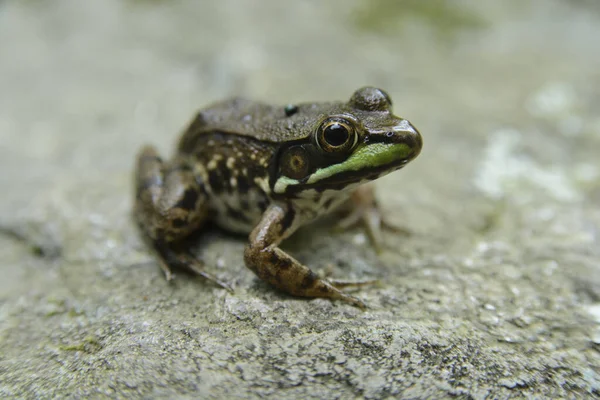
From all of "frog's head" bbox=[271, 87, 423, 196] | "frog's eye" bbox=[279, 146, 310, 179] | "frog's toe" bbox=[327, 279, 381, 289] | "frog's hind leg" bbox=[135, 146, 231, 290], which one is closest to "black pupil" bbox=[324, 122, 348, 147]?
"frog's head" bbox=[271, 87, 423, 196]

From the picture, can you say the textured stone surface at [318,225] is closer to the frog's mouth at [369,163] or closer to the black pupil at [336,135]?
the frog's mouth at [369,163]

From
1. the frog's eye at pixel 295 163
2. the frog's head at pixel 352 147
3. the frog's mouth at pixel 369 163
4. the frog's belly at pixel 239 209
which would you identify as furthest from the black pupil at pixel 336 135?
the frog's belly at pixel 239 209

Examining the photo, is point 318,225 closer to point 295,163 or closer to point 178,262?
point 295,163

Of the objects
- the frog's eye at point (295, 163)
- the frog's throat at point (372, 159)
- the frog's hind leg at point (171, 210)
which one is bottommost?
the frog's hind leg at point (171, 210)

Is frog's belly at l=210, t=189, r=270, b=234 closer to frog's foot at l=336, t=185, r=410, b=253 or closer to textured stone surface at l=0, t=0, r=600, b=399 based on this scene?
textured stone surface at l=0, t=0, r=600, b=399

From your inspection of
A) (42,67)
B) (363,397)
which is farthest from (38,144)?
(363,397)

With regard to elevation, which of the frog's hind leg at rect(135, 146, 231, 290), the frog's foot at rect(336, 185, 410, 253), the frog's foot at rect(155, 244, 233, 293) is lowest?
the frog's foot at rect(155, 244, 233, 293)
